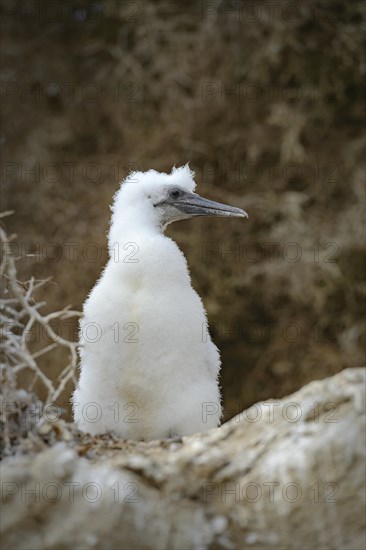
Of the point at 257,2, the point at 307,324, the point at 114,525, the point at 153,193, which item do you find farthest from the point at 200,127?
the point at 114,525

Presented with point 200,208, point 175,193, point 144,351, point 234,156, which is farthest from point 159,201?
point 234,156

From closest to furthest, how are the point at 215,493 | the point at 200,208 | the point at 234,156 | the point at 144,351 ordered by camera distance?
the point at 215,493
the point at 144,351
the point at 200,208
the point at 234,156

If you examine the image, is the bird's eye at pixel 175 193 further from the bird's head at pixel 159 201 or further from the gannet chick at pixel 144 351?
the gannet chick at pixel 144 351

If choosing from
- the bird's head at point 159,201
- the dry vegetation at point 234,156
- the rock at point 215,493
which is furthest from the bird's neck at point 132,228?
the dry vegetation at point 234,156

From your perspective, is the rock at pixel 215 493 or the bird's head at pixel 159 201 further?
the bird's head at pixel 159 201

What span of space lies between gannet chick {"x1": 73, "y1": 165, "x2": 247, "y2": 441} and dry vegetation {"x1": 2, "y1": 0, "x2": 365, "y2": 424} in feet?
12.7

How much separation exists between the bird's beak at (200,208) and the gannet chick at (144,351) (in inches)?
16.7

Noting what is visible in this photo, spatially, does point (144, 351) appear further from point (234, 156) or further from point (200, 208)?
point (234, 156)

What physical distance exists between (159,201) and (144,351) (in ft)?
2.93

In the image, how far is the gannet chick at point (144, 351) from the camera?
389cm

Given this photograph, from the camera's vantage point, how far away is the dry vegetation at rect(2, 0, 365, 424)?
8.22 m

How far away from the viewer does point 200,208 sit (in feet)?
15.1

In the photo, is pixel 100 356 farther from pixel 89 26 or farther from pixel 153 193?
pixel 89 26

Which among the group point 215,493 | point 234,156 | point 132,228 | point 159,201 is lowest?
point 215,493
